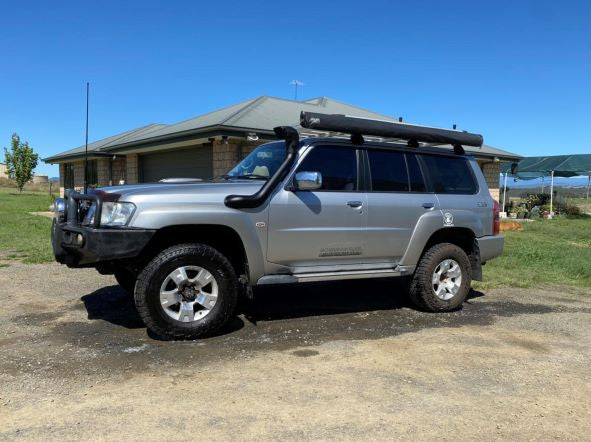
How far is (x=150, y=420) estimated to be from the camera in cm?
323

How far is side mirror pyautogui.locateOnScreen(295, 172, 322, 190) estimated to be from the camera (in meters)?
5.08

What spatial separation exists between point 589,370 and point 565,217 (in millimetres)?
22035

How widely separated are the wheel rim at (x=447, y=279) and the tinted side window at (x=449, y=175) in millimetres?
881

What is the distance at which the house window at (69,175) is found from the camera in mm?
30000

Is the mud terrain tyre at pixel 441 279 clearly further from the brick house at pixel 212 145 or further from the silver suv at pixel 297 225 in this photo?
the brick house at pixel 212 145

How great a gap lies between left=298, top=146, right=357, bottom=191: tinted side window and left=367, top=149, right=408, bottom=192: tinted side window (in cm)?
24

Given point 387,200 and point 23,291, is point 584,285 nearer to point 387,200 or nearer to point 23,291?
point 387,200

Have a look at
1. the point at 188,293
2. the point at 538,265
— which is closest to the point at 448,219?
the point at 188,293

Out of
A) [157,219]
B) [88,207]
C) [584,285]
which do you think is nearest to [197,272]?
[157,219]

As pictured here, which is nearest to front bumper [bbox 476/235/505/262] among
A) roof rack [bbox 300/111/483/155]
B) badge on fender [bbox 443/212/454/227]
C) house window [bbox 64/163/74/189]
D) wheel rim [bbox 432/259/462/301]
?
wheel rim [bbox 432/259/462/301]

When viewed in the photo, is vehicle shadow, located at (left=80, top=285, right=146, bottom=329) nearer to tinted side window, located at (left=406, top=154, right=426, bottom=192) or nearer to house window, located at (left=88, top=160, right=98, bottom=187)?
tinted side window, located at (left=406, top=154, right=426, bottom=192)

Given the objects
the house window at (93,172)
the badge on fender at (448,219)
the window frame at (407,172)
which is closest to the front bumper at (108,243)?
the window frame at (407,172)

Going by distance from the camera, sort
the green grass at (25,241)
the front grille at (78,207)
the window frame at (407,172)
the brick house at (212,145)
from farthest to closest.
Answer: the brick house at (212,145), the green grass at (25,241), the window frame at (407,172), the front grille at (78,207)

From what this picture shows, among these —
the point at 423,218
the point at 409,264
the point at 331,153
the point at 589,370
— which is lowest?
the point at 589,370
